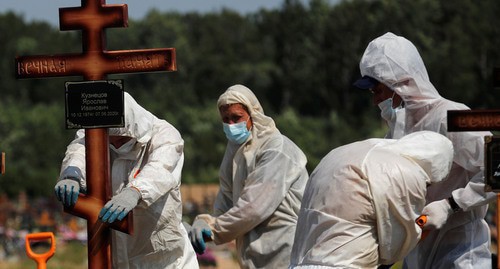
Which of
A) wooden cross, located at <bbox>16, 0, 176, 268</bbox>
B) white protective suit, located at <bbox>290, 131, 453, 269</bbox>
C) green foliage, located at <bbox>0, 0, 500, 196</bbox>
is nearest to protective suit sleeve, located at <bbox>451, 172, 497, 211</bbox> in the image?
white protective suit, located at <bbox>290, 131, 453, 269</bbox>

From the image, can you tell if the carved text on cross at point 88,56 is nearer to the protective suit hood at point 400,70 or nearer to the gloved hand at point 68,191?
the gloved hand at point 68,191

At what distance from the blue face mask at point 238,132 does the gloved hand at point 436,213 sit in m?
2.06

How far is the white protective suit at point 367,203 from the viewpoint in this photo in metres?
7.02

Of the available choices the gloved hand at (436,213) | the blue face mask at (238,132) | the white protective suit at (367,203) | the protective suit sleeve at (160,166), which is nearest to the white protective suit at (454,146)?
the gloved hand at (436,213)

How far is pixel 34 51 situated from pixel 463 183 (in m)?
64.7

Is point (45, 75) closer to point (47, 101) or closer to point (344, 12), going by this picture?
point (344, 12)

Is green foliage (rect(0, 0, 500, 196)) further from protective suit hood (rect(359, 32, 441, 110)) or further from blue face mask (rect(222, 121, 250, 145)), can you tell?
protective suit hood (rect(359, 32, 441, 110))

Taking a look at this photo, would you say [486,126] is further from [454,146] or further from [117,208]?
[117,208]

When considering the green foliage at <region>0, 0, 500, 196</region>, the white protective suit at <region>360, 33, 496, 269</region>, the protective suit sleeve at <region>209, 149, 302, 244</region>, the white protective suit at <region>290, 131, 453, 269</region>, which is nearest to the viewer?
the white protective suit at <region>290, 131, 453, 269</region>

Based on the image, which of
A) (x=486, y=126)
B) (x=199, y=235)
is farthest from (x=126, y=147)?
(x=486, y=126)

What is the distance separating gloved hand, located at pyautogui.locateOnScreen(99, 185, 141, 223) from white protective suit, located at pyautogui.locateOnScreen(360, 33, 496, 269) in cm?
144

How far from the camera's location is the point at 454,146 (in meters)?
8.27

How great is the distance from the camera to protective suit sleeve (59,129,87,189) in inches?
338

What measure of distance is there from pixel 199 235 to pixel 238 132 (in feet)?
2.37
